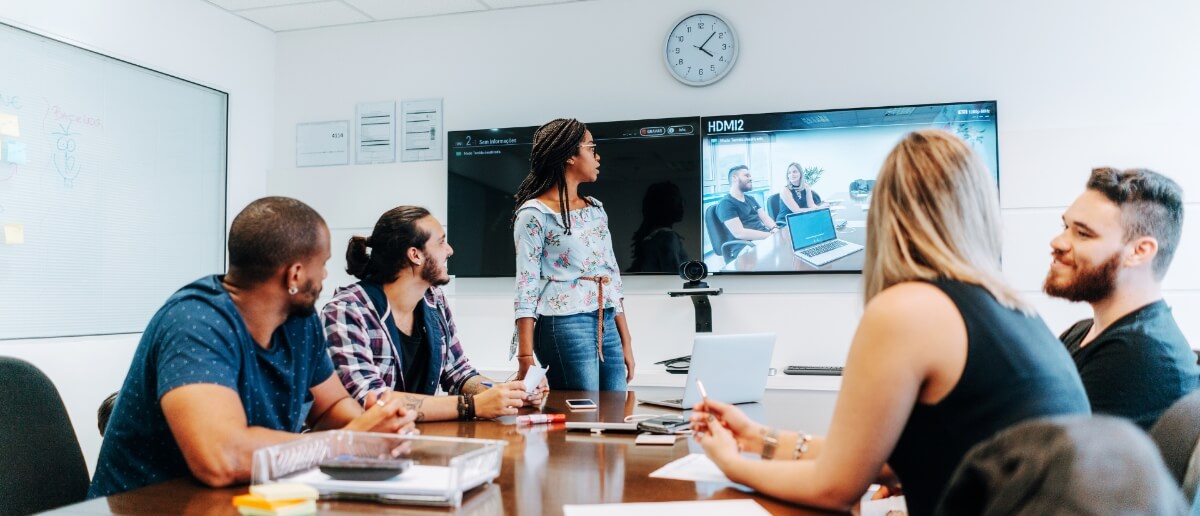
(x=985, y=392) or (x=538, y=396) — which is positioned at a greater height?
(x=985, y=392)

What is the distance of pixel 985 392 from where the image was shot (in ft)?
3.42

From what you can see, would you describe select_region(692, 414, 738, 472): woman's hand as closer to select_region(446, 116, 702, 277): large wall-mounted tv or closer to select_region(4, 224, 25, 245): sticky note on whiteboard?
select_region(446, 116, 702, 277): large wall-mounted tv

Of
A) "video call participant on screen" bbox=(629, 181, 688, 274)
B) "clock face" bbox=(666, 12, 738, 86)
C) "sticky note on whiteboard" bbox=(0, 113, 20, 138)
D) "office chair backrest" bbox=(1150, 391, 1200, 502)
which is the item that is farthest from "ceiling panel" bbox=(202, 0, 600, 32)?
"office chair backrest" bbox=(1150, 391, 1200, 502)

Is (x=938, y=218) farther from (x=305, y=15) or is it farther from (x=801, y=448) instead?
(x=305, y=15)

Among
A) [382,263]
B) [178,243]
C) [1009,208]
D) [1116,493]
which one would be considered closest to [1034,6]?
[1009,208]

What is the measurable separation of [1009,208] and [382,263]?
9.54 ft

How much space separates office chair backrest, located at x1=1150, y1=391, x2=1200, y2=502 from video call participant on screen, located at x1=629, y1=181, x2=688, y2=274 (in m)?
2.72

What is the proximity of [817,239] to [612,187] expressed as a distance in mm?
1039

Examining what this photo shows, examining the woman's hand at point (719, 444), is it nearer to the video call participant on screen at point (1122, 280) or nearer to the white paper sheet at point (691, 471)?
the white paper sheet at point (691, 471)

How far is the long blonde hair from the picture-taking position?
3.69 ft

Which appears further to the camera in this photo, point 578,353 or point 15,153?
point 15,153

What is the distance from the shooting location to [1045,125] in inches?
148

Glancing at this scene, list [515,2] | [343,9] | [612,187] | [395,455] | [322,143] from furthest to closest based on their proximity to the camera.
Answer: [322,143], [343,9], [515,2], [612,187], [395,455]

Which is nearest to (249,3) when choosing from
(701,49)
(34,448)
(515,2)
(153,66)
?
(153,66)
